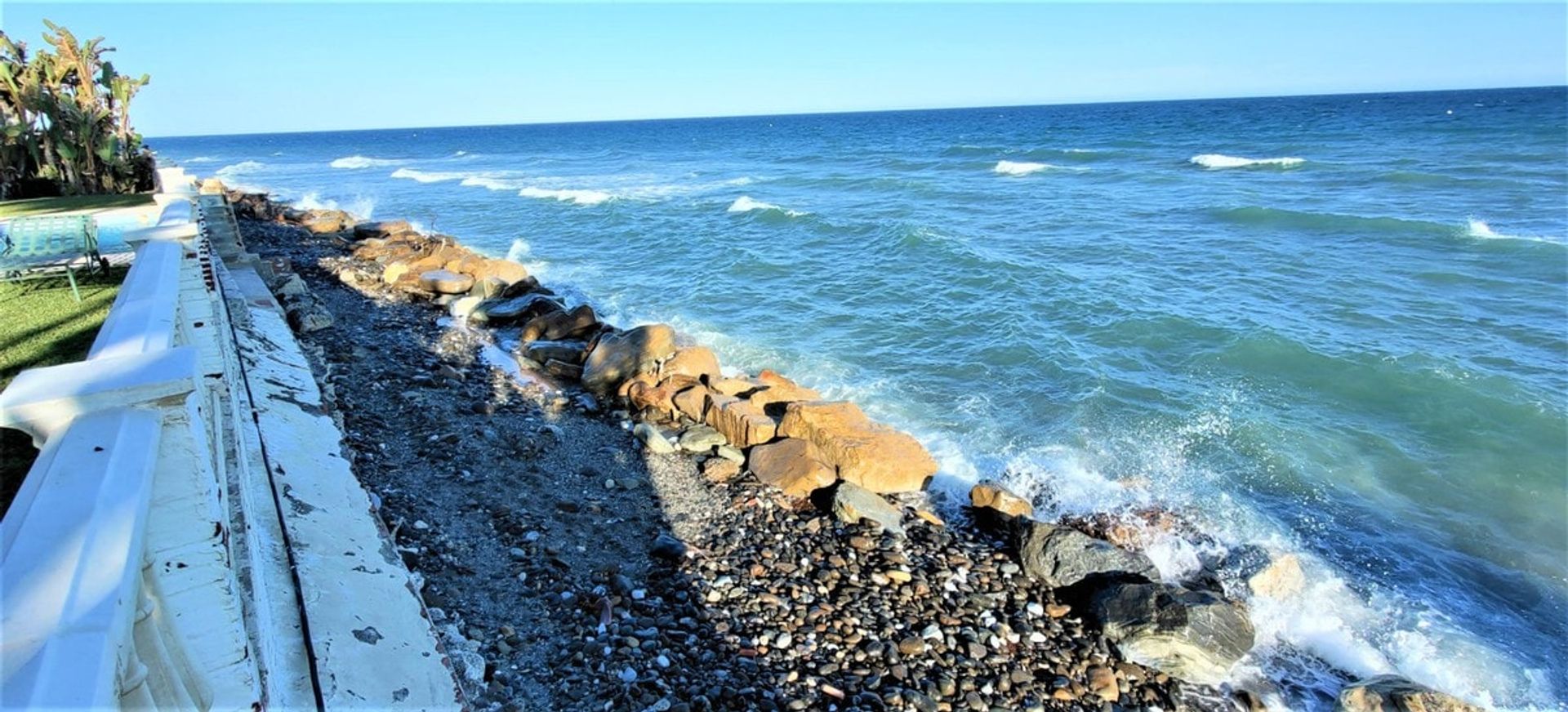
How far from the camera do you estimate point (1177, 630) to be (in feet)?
20.1

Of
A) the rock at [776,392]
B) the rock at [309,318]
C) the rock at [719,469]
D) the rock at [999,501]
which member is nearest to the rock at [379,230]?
the rock at [309,318]

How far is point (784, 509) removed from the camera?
773 cm

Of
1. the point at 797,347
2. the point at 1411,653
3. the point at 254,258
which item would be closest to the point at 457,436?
the point at 254,258

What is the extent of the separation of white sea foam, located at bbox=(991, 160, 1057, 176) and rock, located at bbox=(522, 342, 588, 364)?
1162 inches

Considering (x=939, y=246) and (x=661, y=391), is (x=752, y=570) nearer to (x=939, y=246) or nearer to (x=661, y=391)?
(x=661, y=391)

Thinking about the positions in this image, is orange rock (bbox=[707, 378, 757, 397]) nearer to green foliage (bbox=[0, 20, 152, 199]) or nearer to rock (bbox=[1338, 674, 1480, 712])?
rock (bbox=[1338, 674, 1480, 712])

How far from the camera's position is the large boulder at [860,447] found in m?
8.32

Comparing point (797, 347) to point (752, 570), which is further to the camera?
point (797, 347)

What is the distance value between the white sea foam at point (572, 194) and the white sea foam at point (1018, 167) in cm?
1833

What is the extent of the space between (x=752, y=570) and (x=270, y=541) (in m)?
3.57

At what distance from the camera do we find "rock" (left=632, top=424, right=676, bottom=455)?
8789 millimetres

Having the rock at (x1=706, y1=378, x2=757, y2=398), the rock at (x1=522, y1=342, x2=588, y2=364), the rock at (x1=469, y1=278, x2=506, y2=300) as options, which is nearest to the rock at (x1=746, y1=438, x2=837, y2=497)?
the rock at (x1=706, y1=378, x2=757, y2=398)

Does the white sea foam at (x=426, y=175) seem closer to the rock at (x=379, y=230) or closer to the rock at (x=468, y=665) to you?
the rock at (x=379, y=230)

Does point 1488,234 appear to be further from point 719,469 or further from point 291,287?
point 291,287
